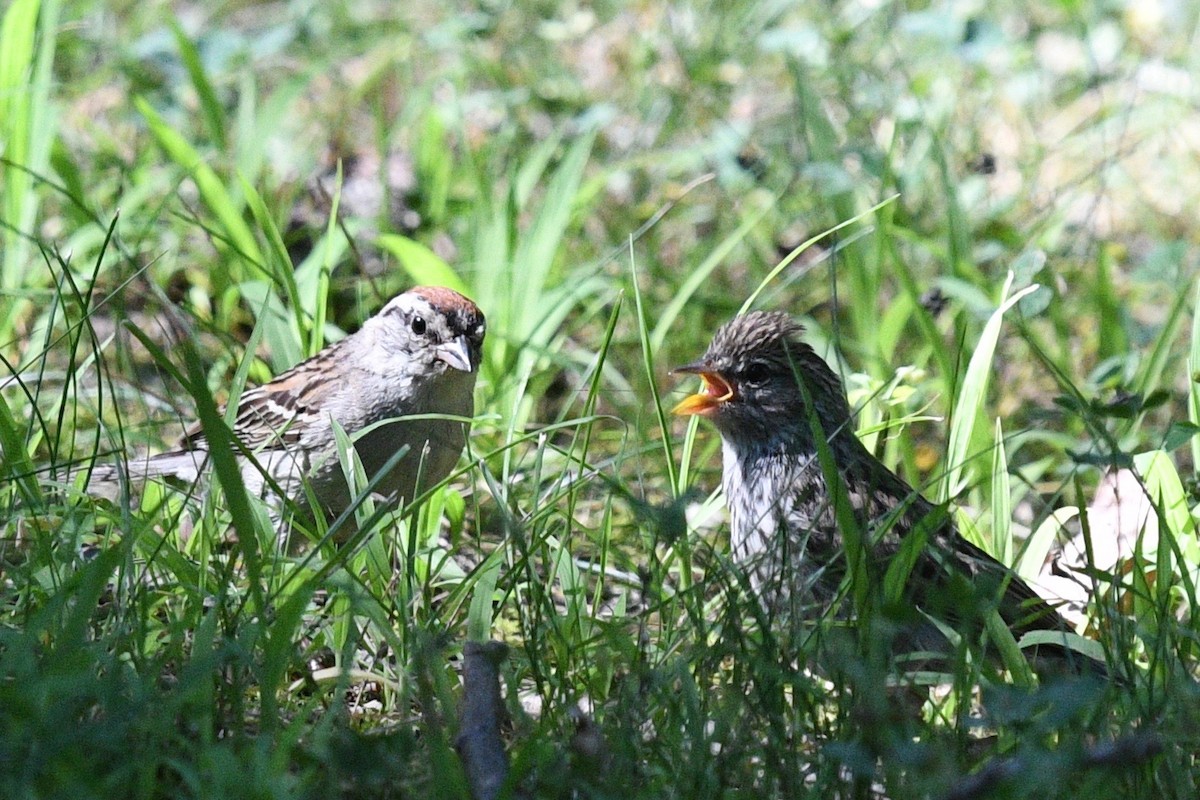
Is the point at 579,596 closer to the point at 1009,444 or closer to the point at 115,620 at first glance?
the point at 115,620

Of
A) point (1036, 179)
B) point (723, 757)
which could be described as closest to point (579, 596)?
point (723, 757)

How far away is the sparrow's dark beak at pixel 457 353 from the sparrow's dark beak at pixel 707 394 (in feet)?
2.21

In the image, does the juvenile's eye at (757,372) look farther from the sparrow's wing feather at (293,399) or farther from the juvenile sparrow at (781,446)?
the sparrow's wing feather at (293,399)

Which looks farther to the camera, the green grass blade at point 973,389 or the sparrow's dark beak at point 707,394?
the sparrow's dark beak at point 707,394

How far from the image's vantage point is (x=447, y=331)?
15.8 ft

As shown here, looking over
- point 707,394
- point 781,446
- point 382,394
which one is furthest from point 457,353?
point 781,446

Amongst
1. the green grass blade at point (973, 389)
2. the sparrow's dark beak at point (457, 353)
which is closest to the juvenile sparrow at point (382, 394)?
the sparrow's dark beak at point (457, 353)

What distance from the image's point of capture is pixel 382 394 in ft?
16.1

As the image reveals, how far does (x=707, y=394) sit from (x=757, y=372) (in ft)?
0.51

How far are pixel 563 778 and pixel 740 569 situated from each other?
0.75m

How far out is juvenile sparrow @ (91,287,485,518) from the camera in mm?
4676

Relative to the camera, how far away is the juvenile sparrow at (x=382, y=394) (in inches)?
184

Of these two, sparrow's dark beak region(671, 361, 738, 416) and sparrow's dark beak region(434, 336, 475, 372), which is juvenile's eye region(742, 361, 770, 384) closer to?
sparrow's dark beak region(671, 361, 738, 416)

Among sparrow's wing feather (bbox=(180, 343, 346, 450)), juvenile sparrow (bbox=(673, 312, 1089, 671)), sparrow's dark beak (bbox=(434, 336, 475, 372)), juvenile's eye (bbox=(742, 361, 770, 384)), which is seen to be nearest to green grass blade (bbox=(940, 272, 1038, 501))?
juvenile sparrow (bbox=(673, 312, 1089, 671))
